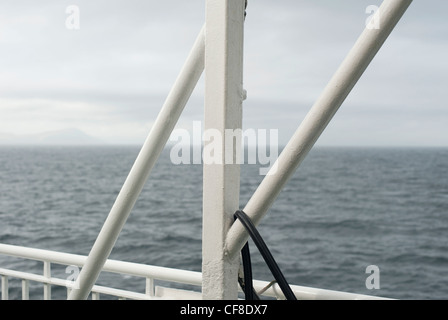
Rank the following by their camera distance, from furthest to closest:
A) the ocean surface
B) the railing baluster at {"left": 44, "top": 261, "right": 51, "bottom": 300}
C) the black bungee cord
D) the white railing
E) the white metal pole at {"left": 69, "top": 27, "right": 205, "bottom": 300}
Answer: the ocean surface
the railing baluster at {"left": 44, "top": 261, "right": 51, "bottom": 300}
the white railing
the white metal pole at {"left": 69, "top": 27, "right": 205, "bottom": 300}
the black bungee cord

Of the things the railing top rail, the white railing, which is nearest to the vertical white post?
the white railing

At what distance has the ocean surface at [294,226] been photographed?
18.0 metres

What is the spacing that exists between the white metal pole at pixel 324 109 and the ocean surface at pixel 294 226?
36.7 feet

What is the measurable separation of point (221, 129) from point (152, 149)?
22 cm

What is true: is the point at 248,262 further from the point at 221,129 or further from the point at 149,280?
the point at 149,280

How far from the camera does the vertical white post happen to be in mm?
1004

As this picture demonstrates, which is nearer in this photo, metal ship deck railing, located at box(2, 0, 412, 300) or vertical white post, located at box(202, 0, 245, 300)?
metal ship deck railing, located at box(2, 0, 412, 300)

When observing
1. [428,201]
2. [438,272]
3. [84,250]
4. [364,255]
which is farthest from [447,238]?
[84,250]

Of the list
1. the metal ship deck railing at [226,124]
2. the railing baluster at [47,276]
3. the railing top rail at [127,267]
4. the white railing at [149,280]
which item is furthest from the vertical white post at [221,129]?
the railing baluster at [47,276]

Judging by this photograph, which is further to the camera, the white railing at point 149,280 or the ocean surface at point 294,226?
the ocean surface at point 294,226

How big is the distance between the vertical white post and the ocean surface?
11.1 metres

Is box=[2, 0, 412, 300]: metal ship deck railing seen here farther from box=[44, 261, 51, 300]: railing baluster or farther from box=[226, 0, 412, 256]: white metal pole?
box=[44, 261, 51, 300]: railing baluster

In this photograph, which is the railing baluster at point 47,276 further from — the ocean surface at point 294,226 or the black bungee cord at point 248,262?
the ocean surface at point 294,226
